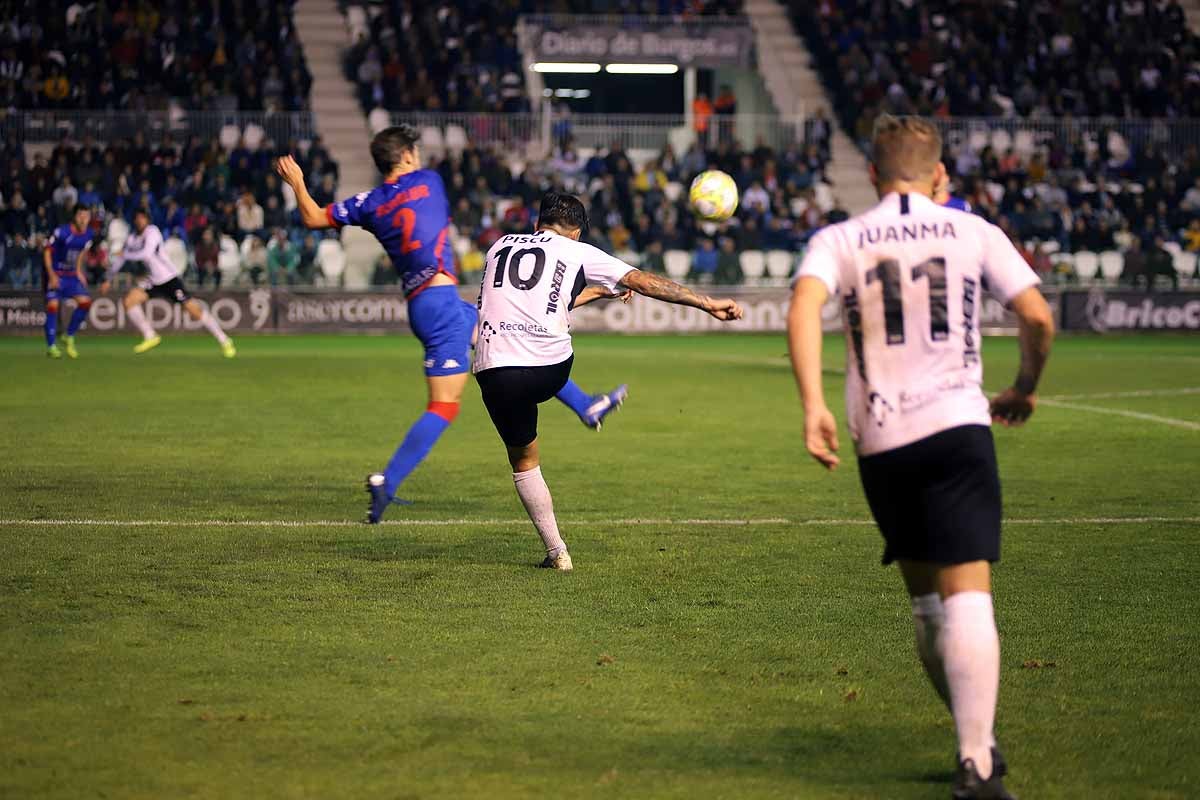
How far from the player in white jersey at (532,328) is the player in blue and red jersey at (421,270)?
1.10 m

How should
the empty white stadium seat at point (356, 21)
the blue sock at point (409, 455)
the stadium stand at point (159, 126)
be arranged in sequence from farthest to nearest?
the empty white stadium seat at point (356, 21), the stadium stand at point (159, 126), the blue sock at point (409, 455)

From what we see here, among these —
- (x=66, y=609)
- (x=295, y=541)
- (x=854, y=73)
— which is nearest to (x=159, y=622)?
(x=66, y=609)

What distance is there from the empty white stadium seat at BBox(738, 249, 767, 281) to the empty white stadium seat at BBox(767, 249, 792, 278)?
117mm

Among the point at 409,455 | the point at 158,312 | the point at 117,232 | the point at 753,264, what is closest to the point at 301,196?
the point at 409,455

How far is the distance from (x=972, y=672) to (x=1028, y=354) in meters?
0.94

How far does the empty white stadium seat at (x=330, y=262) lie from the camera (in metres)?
29.9

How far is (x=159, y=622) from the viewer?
6559 millimetres

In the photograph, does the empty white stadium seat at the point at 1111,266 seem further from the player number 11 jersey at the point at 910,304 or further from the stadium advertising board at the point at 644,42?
the player number 11 jersey at the point at 910,304

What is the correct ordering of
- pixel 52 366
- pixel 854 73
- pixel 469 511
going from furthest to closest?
pixel 854 73
pixel 52 366
pixel 469 511

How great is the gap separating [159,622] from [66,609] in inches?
19.5

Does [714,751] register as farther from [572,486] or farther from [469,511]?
[572,486]

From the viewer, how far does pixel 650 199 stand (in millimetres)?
32844

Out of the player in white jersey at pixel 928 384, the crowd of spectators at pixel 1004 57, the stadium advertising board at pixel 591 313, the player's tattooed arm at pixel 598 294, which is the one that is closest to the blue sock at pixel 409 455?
the player's tattooed arm at pixel 598 294

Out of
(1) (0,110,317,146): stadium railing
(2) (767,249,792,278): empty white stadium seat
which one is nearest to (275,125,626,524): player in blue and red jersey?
(2) (767,249,792,278): empty white stadium seat
